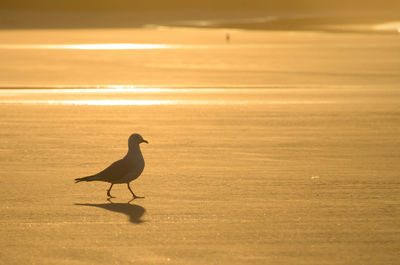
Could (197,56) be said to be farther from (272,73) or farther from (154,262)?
(154,262)

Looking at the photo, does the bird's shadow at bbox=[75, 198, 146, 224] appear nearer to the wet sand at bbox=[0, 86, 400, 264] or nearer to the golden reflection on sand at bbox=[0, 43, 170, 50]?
the wet sand at bbox=[0, 86, 400, 264]

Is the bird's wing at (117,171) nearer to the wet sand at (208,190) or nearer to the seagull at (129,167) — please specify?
the seagull at (129,167)

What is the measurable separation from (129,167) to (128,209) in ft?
1.46

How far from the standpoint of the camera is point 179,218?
9672 millimetres

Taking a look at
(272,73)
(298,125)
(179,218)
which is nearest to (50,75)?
(272,73)

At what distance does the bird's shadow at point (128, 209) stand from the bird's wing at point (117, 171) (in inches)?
A: 10.4

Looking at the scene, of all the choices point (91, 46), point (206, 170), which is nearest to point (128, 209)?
point (206, 170)

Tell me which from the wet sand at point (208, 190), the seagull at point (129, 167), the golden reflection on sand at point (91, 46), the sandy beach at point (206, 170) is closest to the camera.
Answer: the wet sand at point (208, 190)

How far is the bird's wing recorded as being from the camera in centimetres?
1027

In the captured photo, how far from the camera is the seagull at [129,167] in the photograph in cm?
1024

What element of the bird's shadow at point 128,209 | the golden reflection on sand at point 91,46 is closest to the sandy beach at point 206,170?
the bird's shadow at point 128,209

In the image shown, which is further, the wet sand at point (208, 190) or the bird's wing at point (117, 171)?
the bird's wing at point (117, 171)

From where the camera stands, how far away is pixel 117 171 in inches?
407

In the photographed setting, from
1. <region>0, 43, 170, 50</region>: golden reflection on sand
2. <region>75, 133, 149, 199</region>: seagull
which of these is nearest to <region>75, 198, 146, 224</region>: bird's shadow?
<region>75, 133, 149, 199</region>: seagull
